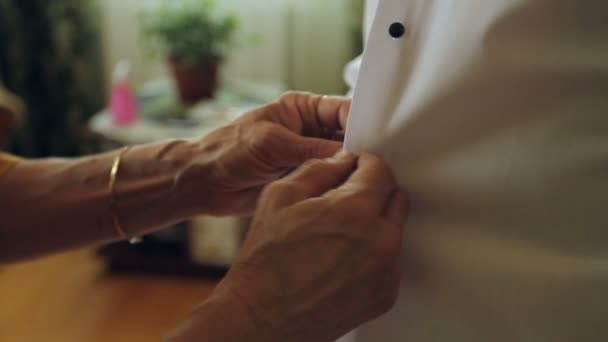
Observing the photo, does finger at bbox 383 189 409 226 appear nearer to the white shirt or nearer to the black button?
the white shirt

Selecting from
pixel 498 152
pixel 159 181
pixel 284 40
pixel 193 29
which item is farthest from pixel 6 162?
pixel 284 40

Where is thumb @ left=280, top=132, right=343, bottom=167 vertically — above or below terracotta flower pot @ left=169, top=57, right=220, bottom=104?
above

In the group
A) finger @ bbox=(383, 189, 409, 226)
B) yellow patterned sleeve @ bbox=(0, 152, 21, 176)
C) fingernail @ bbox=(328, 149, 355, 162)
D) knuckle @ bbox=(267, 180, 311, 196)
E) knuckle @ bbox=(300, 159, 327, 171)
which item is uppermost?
fingernail @ bbox=(328, 149, 355, 162)

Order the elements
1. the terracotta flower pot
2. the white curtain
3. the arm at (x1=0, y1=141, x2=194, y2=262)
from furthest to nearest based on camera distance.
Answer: the white curtain < the terracotta flower pot < the arm at (x1=0, y1=141, x2=194, y2=262)

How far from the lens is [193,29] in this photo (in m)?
1.74

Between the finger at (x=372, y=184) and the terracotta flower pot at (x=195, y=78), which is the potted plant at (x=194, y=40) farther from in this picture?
the finger at (x=372, y=184)

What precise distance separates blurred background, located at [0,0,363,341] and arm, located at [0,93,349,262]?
0.69 meters

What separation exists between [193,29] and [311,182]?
4.48ft

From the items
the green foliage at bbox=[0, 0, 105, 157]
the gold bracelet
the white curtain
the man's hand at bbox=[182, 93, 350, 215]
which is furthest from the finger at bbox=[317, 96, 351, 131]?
the green foliage at bbox=[0, 0, 105, 157]

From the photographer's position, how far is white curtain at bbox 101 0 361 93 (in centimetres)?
A: 203

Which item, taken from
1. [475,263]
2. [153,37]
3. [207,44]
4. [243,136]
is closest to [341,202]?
[475,263]

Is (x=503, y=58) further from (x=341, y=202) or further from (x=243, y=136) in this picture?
(x=243, y=136)

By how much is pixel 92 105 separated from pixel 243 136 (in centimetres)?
171

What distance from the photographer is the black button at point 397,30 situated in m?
0.45
